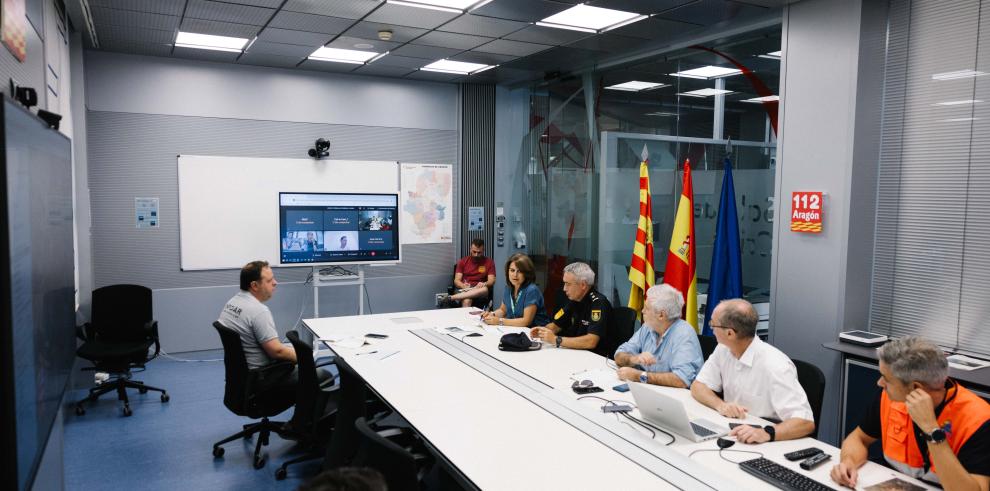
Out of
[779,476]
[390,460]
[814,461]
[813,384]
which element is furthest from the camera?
[813,384]

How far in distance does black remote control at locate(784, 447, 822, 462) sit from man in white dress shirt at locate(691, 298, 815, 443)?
0.20 metres

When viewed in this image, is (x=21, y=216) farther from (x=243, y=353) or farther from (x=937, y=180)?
(x=937, y=180)

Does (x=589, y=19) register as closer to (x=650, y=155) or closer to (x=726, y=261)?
(x=650, y=155)

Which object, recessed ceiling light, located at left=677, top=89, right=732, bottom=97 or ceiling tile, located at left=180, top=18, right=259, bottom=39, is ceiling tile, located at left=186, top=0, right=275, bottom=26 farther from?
recessed ceiling light, located at left=677, top=89, right=732, bottom=97

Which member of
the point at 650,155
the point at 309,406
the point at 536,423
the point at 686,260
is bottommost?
the point at 309,406

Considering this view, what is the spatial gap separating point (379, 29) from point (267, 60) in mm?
1856

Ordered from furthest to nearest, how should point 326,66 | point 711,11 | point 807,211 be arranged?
point 326,66 < point 711,11 < point 807,211

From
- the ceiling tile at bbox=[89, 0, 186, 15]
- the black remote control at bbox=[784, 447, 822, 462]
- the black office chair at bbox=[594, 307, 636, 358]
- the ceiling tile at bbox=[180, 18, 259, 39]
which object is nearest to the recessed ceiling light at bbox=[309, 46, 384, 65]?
the ceiling tile at bbox=[180, 18, 259, 39]

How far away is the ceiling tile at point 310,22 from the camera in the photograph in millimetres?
4805

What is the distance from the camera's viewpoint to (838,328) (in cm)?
395

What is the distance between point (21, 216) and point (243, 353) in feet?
8.43

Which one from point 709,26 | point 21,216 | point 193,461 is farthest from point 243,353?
point 709,26

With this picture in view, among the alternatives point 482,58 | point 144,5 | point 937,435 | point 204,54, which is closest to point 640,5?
point 482,58

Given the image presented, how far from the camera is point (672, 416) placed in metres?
2.54
